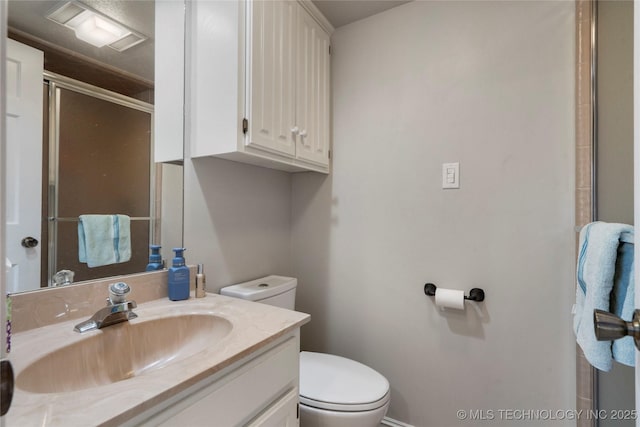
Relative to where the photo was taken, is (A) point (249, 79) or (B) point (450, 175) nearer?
(A) point (249, 79)

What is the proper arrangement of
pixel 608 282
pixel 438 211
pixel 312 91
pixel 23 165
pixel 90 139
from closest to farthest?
1. pixel 608 282
2. pixel 23 165
3. pixel 90 139
4. pixel 438 211
5. pixel 312 91

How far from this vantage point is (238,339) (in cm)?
74

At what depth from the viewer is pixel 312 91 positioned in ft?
4.95

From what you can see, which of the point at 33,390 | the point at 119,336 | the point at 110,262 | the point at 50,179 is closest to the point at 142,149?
the point at 50,179

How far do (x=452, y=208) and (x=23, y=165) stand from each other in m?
1.59

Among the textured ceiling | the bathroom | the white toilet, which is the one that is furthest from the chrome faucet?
the textured ceiling

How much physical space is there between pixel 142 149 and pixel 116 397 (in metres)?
0.89

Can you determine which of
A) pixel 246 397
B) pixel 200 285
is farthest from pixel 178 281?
pixel 246 397

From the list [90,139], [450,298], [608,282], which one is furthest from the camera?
Result: [450,298]

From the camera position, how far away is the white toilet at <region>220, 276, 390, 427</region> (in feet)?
3.44

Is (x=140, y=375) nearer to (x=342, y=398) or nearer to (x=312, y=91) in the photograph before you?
(x=342, y=398)

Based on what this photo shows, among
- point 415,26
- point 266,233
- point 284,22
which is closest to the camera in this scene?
point 284,22

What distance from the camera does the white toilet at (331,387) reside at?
1.05 m

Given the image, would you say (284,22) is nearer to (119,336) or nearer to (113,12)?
(113,12)
